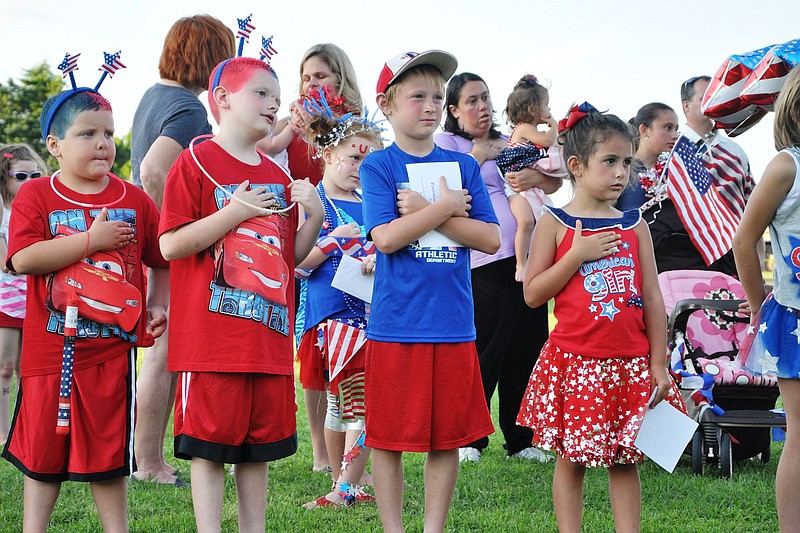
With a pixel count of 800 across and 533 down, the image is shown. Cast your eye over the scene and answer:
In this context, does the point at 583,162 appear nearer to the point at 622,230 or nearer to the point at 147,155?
the point at 622,230

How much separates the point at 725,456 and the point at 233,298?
10.4ft

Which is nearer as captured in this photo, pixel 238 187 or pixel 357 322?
pixel 238 187

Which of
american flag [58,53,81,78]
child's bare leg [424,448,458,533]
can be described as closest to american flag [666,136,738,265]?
child's bare leg [424,448,458,533]

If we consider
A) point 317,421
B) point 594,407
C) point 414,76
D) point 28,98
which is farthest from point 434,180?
point 28,98

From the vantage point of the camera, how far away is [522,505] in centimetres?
405

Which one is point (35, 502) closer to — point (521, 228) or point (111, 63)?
point (111, 63)

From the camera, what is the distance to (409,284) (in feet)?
10.2

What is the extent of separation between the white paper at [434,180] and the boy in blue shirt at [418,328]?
0.07 feet

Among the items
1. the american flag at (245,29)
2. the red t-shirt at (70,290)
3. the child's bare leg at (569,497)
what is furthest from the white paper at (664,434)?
the american flag at (245,29)

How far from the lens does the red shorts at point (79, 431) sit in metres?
2.89

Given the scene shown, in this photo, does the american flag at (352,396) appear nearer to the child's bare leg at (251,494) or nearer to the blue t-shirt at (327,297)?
the blue t-shirt at (327,297)

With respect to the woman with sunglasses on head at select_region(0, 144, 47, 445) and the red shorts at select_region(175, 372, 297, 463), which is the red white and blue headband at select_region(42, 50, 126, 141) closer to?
the red shorts at select_region(175, 372, 297, 463)

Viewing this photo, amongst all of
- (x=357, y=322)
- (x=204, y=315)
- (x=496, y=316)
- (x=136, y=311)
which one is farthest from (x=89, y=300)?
(x=496, y=316)

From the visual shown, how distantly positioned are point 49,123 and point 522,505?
2636 mm
